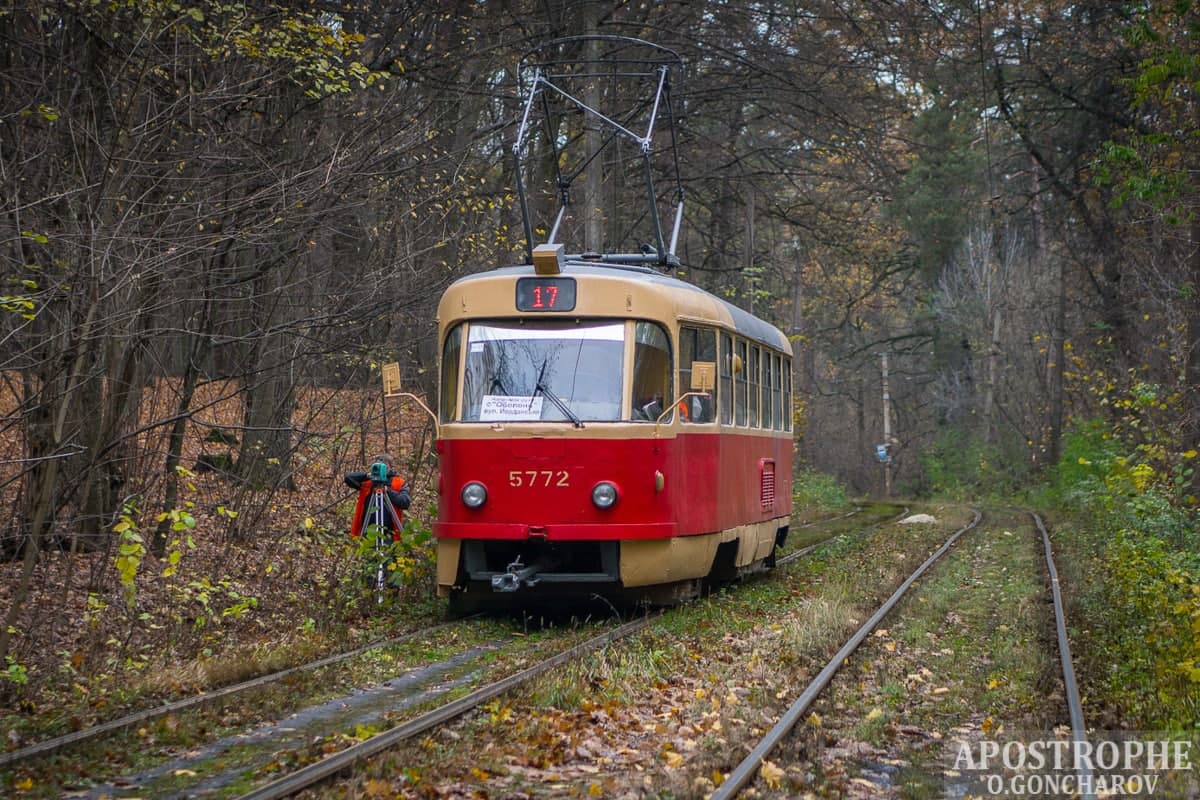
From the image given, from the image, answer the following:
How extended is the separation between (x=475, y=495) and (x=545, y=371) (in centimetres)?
122

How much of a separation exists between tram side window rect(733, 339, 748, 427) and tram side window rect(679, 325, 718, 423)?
110 cm

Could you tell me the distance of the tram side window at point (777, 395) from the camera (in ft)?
54.5

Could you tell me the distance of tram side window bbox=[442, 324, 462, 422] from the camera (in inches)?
478

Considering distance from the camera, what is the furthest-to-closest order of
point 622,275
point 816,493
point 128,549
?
point 816,493 → point 622,275 → point 128,549

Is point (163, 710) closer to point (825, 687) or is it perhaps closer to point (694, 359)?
point (825, 687)

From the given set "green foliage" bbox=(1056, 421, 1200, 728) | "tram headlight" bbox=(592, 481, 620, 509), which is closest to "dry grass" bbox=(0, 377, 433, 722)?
"tram headlight" bbox=(592, 481, 620, 509)

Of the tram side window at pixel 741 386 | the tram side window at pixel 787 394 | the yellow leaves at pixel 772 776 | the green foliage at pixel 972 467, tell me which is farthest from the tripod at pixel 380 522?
the green foliage at pixel 972 467

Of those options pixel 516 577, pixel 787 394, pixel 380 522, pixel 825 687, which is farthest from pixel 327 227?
pixel 825 687

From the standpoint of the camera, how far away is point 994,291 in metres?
47.8

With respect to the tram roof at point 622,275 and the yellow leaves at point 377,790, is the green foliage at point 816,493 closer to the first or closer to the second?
the tram roof at point 622,275

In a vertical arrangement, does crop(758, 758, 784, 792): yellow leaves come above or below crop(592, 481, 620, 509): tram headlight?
below

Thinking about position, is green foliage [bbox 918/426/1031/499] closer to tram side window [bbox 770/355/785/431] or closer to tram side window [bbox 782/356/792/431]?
tram side window [bbox 782/356/792/431]

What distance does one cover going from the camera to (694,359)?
12.7 meters

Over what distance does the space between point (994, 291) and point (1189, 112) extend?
30054 millimetres
